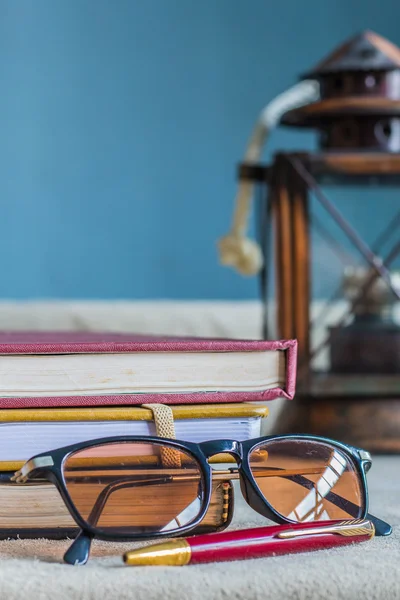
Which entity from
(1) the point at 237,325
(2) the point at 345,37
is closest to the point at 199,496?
(1) the point at 237,325

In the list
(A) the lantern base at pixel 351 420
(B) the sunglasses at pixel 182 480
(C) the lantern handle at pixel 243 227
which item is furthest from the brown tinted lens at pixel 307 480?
(C) the lantern handle at pixel 243 227

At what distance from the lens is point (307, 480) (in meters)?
0.42

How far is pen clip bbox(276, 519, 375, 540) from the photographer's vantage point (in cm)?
37

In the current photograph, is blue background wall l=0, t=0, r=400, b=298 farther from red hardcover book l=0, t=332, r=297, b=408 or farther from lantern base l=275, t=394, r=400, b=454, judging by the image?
red hardcover book l=0, t=332, r=297, b=408

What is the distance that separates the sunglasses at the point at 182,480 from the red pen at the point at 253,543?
0.02 meters

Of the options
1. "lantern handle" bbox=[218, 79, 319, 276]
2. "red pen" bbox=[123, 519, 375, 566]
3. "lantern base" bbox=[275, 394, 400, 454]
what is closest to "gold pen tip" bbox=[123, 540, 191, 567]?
"red pen" bbox=[123, 519, 375, 566]

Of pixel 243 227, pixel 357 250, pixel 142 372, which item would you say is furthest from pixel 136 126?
pixel 142 372

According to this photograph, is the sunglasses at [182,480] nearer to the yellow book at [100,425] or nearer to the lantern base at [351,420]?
the yellow book at [100,425]

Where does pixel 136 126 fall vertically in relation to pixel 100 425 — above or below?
above

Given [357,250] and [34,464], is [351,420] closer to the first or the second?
[357,250]

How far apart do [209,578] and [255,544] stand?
34 mm

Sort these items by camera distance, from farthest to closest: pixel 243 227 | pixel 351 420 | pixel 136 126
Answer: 1. pixel 136 126
2. pixel 243 227
3. pixel 351 420

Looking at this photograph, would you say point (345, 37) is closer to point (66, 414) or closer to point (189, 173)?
point (189, 173)

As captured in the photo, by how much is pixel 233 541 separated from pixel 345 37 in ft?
4.16
